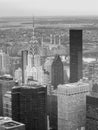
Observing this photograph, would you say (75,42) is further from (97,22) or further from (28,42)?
(97,22)

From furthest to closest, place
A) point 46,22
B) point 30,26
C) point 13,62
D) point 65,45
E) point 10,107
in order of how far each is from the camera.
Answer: point 13,62 < point 65,45 < point 10,107 < point 30,26 < point 46,22

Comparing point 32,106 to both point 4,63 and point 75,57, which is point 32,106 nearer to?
point 75,57

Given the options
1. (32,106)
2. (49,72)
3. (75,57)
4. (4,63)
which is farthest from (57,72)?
(32,106)

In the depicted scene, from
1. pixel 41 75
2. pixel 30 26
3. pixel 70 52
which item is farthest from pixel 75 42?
pixel 30 26

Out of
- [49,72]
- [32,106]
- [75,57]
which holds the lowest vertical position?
[32,106]

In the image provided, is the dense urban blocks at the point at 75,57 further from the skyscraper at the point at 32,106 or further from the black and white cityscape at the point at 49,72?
the skyscraper at the point at 32,106

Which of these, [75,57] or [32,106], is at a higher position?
[75,57]

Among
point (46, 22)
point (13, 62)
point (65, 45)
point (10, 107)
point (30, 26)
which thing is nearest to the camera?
point (46, 22)

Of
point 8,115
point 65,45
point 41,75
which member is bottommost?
point 8,115

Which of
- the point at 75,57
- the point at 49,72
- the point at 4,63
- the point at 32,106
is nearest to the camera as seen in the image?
the point at 32,106
